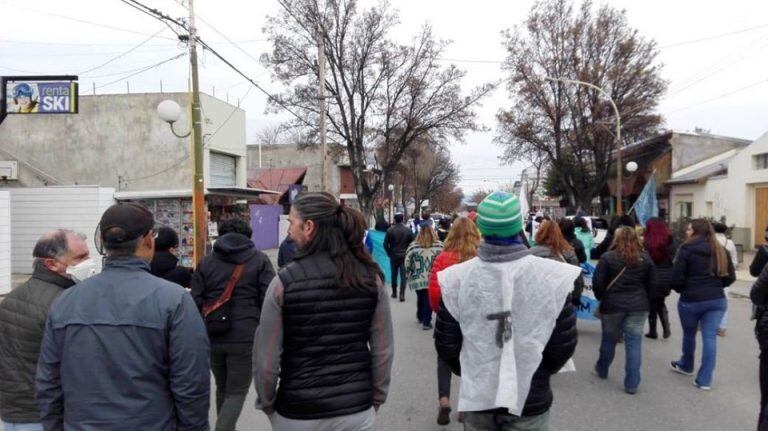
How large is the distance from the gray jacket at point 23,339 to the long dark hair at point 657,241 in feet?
23.0

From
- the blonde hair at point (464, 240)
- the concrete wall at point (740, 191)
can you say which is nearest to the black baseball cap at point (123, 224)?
the blonde hair at point (464, 240)

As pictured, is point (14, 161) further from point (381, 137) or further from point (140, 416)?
point (140, 416)

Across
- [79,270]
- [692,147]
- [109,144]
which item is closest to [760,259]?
[79,270]

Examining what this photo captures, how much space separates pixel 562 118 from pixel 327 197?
34.6 m

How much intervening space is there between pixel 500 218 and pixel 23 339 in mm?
2442

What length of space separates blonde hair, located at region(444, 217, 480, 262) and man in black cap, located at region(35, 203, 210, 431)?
10.6 feet

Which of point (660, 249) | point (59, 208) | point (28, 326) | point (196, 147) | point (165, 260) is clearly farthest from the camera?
point (59, 208)

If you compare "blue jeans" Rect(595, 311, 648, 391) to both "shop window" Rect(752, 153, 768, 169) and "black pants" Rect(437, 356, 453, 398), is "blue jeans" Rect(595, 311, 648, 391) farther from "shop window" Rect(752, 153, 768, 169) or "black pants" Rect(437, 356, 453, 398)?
"shop window" Rect(752, 153, 768, 169)

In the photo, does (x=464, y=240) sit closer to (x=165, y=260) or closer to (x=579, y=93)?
(x=165, y=260)

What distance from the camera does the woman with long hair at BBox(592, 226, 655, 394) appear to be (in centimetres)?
556

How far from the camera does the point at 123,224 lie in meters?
2.41

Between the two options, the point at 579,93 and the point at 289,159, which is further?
the point at 289,159

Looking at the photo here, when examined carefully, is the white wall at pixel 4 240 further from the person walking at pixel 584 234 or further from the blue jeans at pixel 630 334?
the blue jeans at pixel 630 334

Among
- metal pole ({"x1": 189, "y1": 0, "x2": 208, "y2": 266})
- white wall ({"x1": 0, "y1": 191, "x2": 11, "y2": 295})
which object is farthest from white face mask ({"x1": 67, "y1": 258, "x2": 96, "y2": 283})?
white wall ({"x1": 0, "y1": 191, "x2": 11, "y2": 295})
